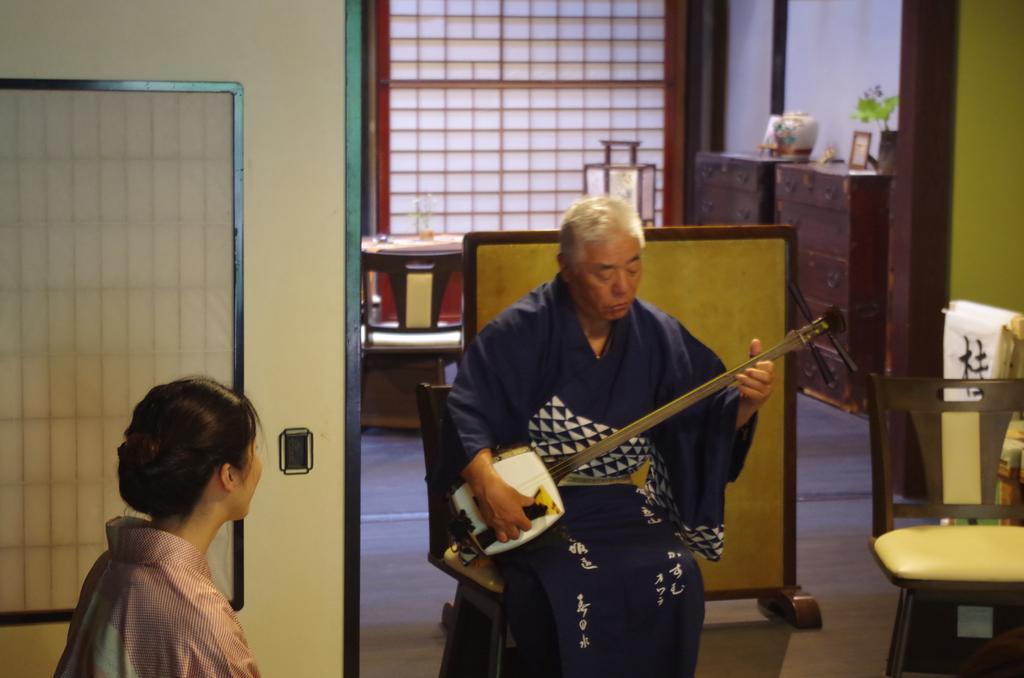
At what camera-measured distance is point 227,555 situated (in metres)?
2.84

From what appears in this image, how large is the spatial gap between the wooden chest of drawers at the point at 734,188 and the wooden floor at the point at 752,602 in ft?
6.42

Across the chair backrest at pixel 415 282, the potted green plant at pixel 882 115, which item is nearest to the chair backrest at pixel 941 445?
the chair backrest at pixel 415 282

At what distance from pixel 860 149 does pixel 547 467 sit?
175 inches

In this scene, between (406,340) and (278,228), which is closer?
(278,228)

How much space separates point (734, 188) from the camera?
25.4ft

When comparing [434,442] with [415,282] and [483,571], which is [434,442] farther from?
[415,282]

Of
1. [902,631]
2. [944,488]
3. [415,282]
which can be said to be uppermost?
[415,282]

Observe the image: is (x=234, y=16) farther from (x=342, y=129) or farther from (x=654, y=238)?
(x=654, y=238)

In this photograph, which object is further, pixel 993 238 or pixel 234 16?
pixel 993 238

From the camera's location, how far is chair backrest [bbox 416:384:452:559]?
308 centimetres

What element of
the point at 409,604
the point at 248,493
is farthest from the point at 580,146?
the point at 248,493

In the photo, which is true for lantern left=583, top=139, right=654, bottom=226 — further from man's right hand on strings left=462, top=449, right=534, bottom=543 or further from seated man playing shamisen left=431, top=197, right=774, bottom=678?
man's right hand on strings left=462, top=449, right=534, bottom=543

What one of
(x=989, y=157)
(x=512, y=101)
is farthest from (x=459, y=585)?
(x=512, y=101)

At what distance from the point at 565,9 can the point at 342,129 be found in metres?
6.48
